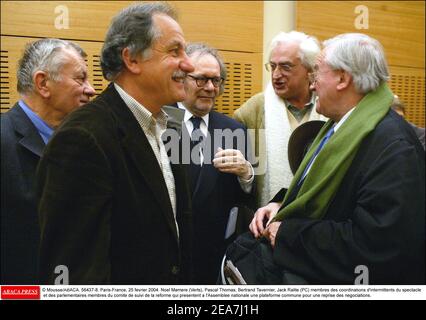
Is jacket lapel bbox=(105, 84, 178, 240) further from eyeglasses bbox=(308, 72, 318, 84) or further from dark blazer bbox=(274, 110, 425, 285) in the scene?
eyeglasses bbox=(308, 72, 318, 84)

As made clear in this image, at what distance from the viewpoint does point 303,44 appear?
4.50 ft

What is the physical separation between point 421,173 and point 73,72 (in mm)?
979

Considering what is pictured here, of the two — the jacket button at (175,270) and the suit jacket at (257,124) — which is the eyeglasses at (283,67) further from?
the jacket button at (175,270)

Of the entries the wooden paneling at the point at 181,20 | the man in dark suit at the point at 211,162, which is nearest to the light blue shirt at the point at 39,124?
the wooden paneling at the point at 181,20

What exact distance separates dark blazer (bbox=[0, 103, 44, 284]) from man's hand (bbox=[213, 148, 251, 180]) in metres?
0.51

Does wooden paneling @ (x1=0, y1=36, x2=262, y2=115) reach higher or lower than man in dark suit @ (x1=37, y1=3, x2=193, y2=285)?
higher

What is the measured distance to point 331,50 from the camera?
3.84 ft

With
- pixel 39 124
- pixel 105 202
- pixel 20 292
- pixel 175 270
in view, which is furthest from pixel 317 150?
pixel 20 292

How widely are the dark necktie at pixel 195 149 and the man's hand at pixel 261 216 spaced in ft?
0.70

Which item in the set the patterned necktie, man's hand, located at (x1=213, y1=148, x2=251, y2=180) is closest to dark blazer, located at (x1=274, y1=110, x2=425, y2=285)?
the patterned necktie

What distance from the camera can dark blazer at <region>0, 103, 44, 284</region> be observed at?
47.7 inches

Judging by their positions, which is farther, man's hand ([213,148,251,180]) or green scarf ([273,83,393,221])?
man's hand ([213,148,251,180])

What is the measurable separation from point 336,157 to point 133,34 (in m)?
0.60
